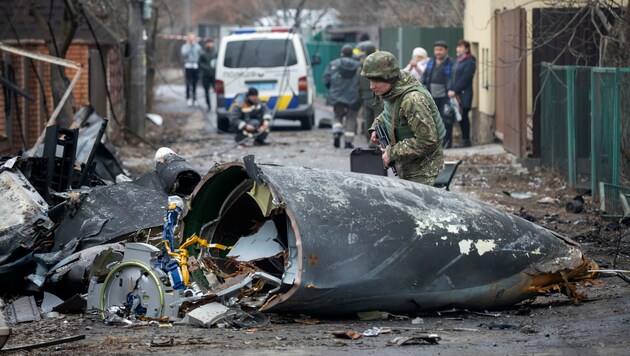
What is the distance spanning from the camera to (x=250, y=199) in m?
8.38

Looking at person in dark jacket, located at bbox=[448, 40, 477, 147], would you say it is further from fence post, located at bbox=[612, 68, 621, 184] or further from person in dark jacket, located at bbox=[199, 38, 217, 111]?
person in dark jacket, located at bbox=[199, 38, 217, 111]

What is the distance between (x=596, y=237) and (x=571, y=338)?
13.0ft

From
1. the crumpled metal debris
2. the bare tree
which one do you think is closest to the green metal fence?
the bare tree

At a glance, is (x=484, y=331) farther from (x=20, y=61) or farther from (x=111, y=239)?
(x=20, y=61)

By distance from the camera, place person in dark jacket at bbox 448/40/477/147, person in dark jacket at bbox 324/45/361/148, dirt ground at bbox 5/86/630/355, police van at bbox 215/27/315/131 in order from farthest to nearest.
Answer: police van at bbox 215/27/315/131 < person in dark jacket at bbox 324/45/361/148 < person in dark jacket at bbox 448/40/477/147 < dirt ground at bbox 5/86/630/355

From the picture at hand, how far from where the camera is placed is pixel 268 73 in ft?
80.5

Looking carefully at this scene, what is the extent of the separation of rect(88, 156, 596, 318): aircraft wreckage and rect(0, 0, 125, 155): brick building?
1033 cm

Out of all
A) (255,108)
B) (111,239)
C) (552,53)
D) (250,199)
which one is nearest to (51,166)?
(111,239)

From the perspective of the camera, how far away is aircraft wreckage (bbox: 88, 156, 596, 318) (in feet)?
23.7

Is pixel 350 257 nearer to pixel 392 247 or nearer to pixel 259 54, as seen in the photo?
pixel 392 247

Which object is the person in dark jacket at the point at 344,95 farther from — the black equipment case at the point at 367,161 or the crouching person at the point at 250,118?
the black equipment case at the point at 367,161

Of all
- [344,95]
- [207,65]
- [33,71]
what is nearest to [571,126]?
[344,95]

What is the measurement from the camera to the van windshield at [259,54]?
24656 mm

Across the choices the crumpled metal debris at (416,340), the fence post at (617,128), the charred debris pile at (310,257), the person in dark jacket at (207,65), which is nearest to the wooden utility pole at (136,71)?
the person in dark jacket at (207,65)
